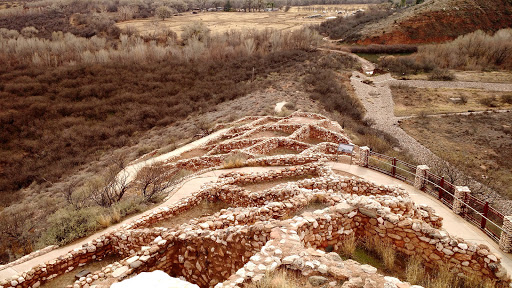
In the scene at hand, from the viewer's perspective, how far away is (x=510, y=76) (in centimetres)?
5162

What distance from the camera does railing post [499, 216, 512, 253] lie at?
9531 mm

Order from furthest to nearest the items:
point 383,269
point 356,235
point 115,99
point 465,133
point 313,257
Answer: point 115,99 → point 465,133 → point 356,235 → point 383,269 → point 313,257

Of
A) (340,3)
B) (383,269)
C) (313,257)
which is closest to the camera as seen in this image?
(313,257)

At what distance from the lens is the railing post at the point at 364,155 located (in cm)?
1622

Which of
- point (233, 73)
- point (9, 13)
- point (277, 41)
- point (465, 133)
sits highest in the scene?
point (9, 13)

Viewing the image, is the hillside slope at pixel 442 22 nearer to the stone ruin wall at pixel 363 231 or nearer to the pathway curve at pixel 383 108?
the pathway curve at pixel 383 108

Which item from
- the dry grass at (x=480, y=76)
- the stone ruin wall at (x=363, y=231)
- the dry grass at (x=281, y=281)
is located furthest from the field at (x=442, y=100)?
the dry grass at (x=281, y=281)

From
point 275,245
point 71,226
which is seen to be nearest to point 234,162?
point 71,226

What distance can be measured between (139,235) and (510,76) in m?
60.9

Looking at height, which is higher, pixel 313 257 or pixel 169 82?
pixel 313 257

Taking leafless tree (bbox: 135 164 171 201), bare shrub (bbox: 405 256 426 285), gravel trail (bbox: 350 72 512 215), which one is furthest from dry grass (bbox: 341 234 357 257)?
gravel trail (bbox: 350 72 512 215)

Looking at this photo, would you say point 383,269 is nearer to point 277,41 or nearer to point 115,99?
point 115,99

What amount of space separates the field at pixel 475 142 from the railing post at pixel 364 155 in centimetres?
1049

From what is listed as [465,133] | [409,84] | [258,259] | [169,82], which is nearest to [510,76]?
[409,84]
